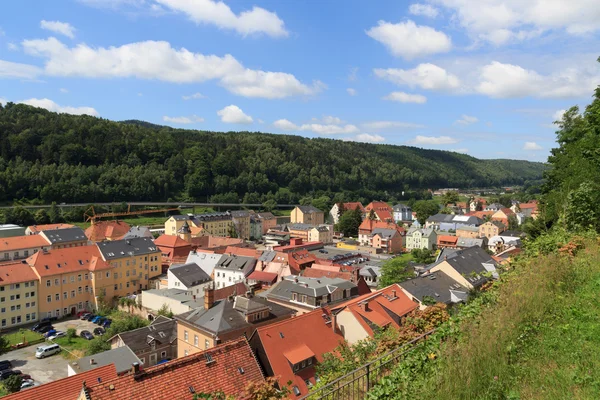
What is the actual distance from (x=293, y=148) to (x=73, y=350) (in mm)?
137306

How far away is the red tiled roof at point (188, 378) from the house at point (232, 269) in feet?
90.2

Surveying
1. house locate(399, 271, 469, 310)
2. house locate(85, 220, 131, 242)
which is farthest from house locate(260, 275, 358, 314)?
house locate(85, 220, 131, 242)

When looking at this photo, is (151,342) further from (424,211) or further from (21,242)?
(424,211)

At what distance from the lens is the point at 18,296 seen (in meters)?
36.6

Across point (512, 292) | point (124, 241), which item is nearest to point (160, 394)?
point (512, 292)

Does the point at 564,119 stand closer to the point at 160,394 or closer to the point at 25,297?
the point at 160,394

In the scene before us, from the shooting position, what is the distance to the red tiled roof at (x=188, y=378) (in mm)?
13158

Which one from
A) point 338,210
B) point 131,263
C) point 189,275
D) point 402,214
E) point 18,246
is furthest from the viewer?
point 338,210

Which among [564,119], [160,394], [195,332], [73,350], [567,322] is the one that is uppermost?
[564,119]

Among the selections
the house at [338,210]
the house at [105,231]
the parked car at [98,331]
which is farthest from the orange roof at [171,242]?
the house at [338,210]

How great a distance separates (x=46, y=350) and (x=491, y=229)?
75.5 metres

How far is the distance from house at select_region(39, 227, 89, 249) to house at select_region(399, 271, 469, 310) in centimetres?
4808

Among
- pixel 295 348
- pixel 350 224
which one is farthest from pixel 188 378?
pixel 350 224

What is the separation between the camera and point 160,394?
13.6 m
